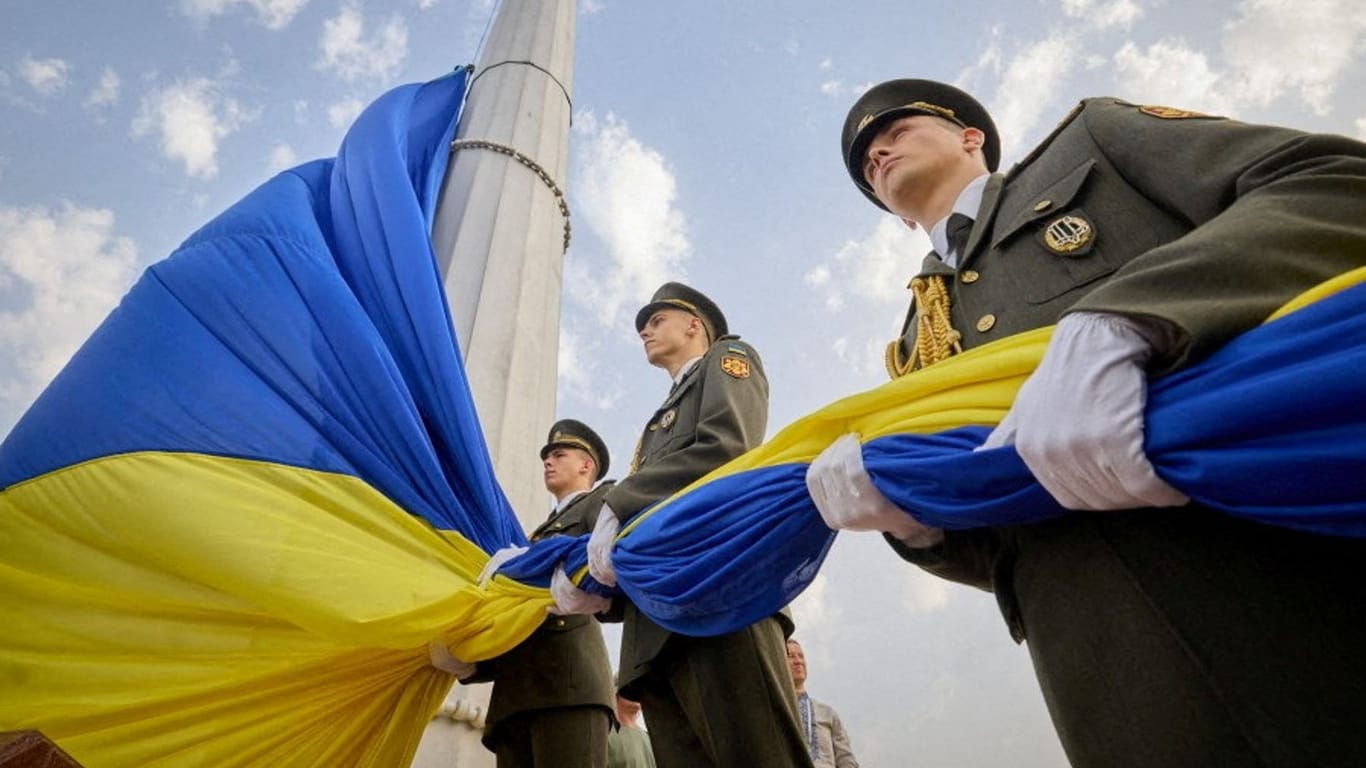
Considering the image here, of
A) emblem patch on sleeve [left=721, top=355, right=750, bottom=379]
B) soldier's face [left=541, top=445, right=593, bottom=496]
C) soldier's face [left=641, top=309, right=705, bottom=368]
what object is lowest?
emblem patch on sleeve [left=721, top=355, right=750, bottom=379]

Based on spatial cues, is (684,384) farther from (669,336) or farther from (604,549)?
(604,549)

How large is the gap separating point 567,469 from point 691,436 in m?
1.16

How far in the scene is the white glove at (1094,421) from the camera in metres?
0.82

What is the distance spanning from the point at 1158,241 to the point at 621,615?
5.10 feet

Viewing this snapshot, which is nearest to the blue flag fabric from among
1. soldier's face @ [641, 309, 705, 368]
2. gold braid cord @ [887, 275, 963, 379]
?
gold braid cord @ [887, 275, 963, 379]

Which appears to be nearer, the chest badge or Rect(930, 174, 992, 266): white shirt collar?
the chest badge

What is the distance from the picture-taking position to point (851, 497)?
121cm

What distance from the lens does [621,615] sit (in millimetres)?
2068

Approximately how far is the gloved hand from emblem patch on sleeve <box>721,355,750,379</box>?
113 cm

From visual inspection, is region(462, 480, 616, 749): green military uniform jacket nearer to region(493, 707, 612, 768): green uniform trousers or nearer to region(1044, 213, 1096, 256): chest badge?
region(493, 707, 612, 768): green uniform trousers

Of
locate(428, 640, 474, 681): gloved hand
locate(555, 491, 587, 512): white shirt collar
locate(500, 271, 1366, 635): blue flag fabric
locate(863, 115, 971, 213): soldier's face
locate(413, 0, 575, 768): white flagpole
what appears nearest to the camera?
locate(500, 271, 1366, 635): blue flag fabric

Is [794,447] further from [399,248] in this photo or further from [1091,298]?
[399,248]

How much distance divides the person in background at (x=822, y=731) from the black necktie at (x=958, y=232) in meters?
3.25

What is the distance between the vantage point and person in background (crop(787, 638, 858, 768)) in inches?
168
